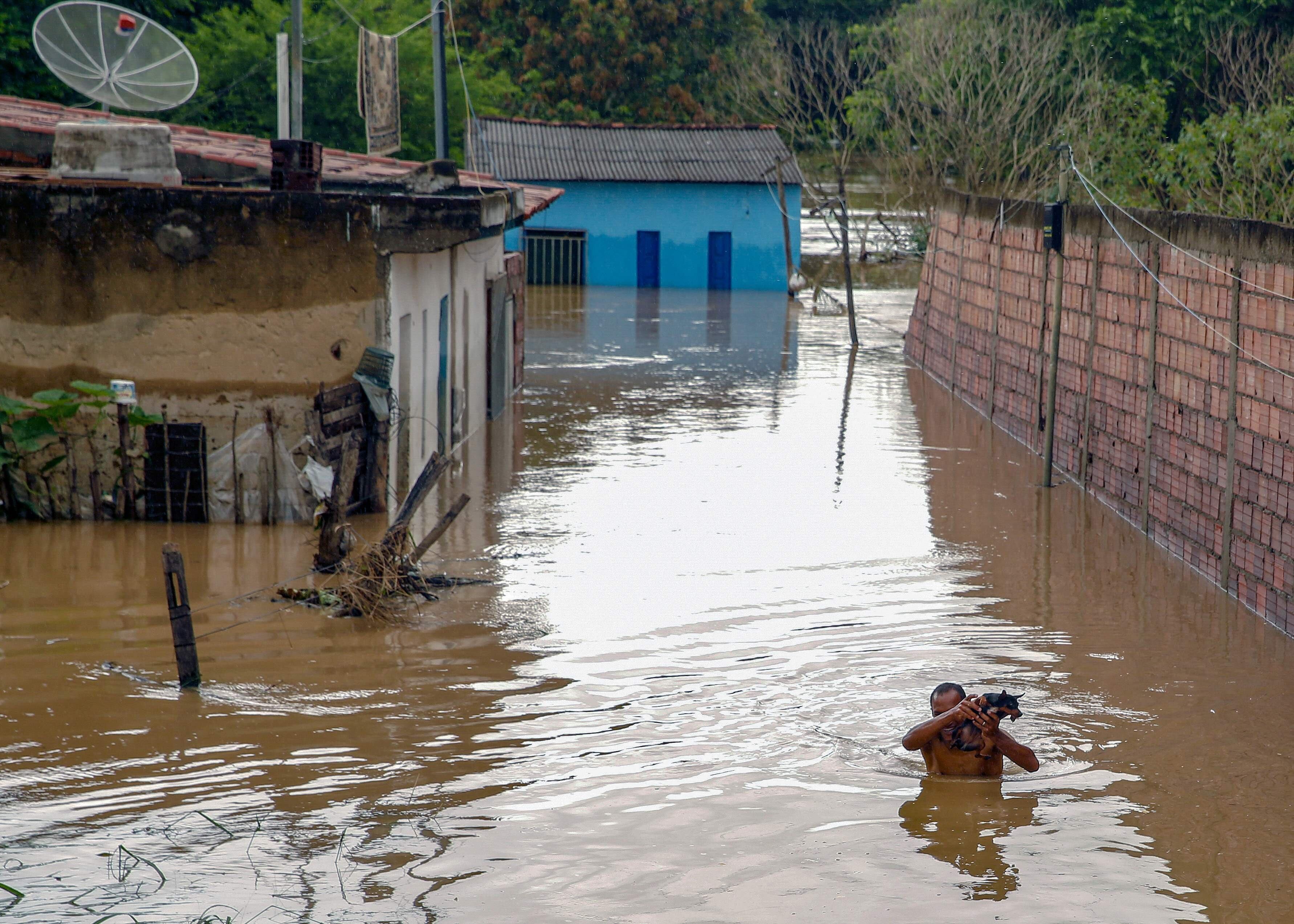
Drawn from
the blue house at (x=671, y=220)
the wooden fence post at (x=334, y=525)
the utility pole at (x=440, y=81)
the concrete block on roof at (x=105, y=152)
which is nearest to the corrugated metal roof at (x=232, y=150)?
the concrete block on roof at (x=105, y=152)

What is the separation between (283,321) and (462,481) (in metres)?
2.99

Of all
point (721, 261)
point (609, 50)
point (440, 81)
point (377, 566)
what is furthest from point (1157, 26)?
point (377, 566)

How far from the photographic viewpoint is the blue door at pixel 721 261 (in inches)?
1521

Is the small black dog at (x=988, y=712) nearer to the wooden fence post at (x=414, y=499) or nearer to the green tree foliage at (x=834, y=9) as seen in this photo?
the wooden fence post at (x=414, y=499)

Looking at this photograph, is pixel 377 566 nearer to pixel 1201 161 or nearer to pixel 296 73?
pixel 296 73

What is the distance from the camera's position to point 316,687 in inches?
314

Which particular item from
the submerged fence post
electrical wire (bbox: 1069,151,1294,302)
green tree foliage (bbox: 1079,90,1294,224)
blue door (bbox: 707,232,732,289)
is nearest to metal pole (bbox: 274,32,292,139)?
electrical wire (bbox: 1069,151,1294,302)

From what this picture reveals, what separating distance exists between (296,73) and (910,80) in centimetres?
2204

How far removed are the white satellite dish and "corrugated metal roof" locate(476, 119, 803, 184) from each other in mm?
24089

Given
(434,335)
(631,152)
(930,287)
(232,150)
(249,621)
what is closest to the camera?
(249,621)

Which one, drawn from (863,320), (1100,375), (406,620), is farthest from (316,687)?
(863,320)

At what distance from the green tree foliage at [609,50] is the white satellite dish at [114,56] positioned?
33.6 m

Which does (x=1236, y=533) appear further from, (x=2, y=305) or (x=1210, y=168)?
(x=1210, y=168)

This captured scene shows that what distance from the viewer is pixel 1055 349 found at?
44.7ft
